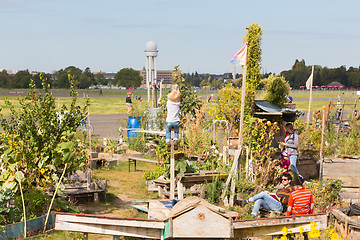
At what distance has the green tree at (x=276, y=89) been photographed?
10866 mm

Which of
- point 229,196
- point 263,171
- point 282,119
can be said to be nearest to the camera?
point 229,196

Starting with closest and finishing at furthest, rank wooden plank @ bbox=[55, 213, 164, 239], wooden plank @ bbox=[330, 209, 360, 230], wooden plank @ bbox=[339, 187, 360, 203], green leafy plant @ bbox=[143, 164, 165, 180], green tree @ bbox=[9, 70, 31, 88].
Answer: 1. wooden plank @ bbox=[55, 213, 164, 239]
2. wooden plank @ bbox=[330, 209, 360, 230]
3. wooden plank @ bbox=[339, 187, 360, 203]
4. green leafy plant @ bbox=[143, 164, 165, 180]
5. green tree @ bbox=[9, 70, 31, 88]

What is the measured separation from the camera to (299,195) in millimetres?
6523

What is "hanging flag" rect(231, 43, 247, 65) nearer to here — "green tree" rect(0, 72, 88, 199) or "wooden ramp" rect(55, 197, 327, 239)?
"green tree" rect(0, 72, 88, 199)

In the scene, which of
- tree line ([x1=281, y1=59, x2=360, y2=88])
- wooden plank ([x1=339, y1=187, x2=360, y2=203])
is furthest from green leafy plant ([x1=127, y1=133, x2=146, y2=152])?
tree line ([x1=281, y1=59, x2=360, y2=88])

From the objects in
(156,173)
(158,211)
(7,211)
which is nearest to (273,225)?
(158,211)

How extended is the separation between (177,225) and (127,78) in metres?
148

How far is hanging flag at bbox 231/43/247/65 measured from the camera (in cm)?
869

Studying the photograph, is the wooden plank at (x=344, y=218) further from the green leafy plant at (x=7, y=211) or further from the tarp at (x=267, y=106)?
the green leafy plant at (x=7, y=211)

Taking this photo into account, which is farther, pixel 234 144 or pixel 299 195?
pixel 234 144

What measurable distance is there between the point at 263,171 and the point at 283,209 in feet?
7.60

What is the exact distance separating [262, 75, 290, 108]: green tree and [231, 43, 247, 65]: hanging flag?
214 cm

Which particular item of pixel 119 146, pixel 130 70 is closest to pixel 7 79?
pixel 130 70

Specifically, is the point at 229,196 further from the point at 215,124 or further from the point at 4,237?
the point at 4,237
